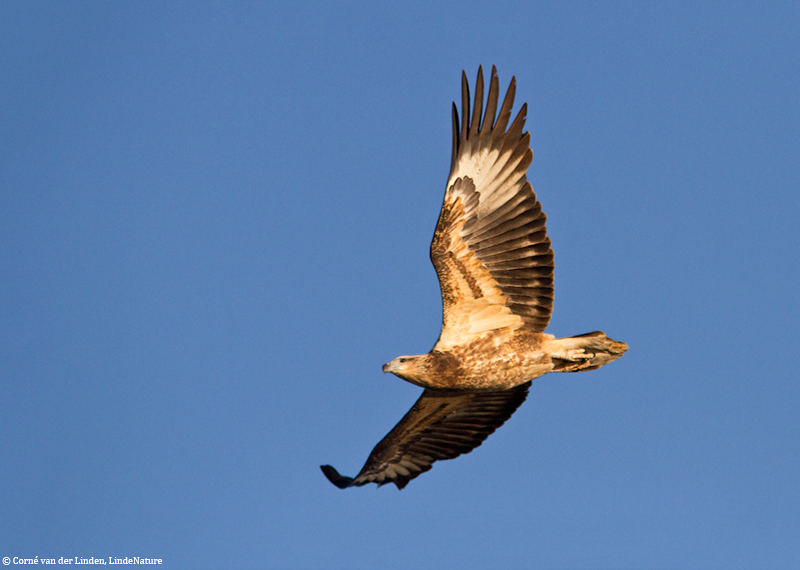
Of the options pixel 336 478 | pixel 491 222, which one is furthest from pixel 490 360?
pixel 336 478

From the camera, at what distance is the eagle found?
444 inches

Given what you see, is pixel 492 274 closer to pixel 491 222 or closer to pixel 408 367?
pixel 491 222

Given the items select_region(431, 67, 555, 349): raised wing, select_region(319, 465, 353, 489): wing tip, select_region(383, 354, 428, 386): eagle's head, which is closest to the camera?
select_region(431, 67, 555, 349): raised wing

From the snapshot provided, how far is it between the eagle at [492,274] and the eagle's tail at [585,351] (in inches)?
0.5

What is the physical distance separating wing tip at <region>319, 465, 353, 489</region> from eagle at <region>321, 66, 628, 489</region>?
80.6 inches

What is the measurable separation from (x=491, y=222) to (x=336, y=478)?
4.16 m

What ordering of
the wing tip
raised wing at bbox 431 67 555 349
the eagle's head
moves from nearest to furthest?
raised wing at bbox 431 67 555 349 → the eagle's head → the wing tip

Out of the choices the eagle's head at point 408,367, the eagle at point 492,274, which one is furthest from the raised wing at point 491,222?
the eagle's head at point 408,367

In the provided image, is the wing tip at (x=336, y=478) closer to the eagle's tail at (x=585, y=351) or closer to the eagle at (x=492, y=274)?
the eagle at (x=492, y=274)

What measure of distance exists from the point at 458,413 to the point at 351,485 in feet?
5.84

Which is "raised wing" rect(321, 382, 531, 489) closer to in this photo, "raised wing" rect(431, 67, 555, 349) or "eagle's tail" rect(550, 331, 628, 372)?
"eagle's tail" rect(550, 331, 628, 372)

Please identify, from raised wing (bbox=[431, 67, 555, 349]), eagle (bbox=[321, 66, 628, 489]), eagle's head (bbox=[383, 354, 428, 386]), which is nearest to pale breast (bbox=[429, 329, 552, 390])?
eagle (bbox=[321, 66, 628, 489])

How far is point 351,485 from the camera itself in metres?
12.7

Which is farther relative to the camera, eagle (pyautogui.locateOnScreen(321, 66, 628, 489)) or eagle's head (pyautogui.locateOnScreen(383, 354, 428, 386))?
eagle's head (pyautogui.locateOnScreen(383, 354, 428, 386))
